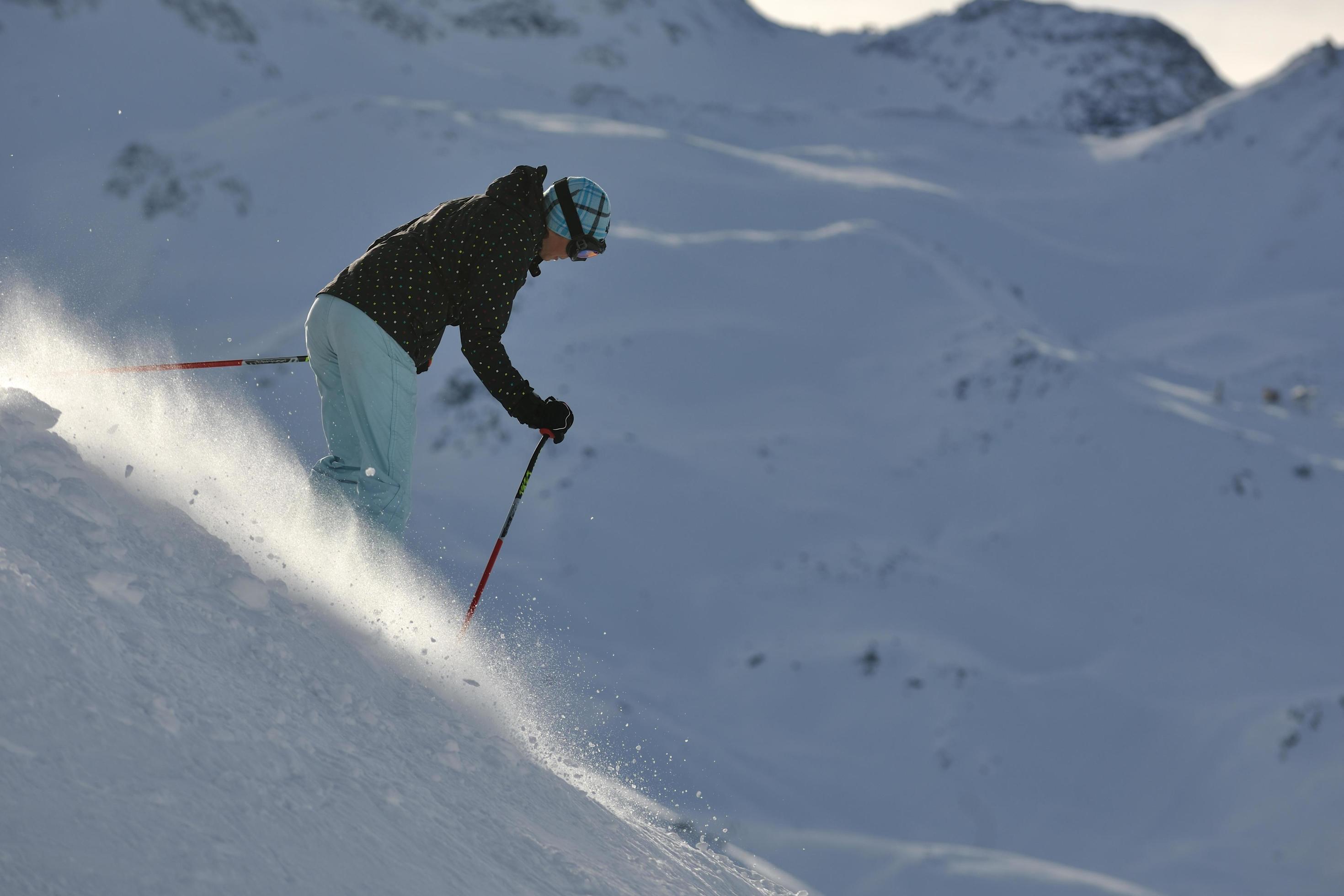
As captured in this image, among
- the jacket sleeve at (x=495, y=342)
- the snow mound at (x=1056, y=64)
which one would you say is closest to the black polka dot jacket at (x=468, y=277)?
the jacket sleeve at (x=495, y=342)

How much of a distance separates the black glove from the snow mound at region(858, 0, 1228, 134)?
2195 inches

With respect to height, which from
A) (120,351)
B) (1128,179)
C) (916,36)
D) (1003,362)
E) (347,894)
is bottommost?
(347,894)

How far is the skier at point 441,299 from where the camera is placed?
4688 mm

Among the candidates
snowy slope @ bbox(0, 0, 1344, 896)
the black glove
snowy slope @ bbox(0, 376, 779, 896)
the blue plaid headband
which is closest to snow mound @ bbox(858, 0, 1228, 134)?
snowy slope @ bbox(0, 0, 1344, 896)

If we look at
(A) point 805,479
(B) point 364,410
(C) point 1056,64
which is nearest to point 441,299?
(B) point 364,410

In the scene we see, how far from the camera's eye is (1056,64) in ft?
210

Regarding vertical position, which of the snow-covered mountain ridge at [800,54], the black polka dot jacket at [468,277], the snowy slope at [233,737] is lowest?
the snowy slope at [233,737]

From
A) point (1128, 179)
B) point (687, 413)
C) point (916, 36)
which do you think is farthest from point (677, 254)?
point (916, 36)

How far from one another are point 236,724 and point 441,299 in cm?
238

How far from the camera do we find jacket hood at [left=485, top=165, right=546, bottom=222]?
15.4ft

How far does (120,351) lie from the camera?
6816mm

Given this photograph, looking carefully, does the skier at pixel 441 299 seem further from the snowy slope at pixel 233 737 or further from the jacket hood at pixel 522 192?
the snowy slope at pixel 233 737

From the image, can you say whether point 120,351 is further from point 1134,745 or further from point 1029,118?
point 1029,118

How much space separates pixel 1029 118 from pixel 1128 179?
31.7 meters
